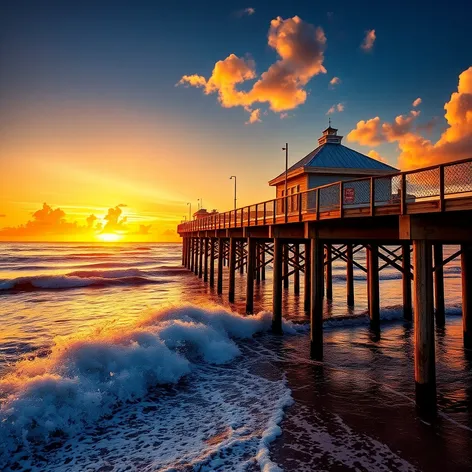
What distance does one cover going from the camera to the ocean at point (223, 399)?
636cm

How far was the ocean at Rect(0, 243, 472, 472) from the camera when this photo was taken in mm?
6355

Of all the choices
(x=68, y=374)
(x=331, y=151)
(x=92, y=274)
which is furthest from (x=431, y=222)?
(x=92, y=274)

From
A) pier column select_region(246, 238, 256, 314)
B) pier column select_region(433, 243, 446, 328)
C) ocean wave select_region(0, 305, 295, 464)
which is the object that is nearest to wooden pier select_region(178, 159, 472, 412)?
pier column select_region(433, 243, 446, 328)

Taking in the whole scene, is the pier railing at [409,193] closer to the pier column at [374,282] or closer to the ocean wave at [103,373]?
the pier column at [374,282]

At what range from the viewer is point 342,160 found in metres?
19.3

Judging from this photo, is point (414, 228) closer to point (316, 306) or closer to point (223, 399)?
point (316, 306)

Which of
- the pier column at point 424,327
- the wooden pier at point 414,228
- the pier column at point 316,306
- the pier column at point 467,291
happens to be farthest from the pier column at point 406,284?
the pier column at point 424,327

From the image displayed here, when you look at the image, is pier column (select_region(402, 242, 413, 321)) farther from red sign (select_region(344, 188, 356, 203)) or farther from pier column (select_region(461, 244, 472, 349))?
red sign (select_region(344, 188, 356, 203))

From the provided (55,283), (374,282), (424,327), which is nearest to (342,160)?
(374,282)

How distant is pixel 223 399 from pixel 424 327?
17.0 feet

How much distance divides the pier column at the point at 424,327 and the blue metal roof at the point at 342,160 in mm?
11071

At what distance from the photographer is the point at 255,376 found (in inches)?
407

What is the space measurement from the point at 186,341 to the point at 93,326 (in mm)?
6856

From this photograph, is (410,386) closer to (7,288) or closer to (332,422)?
(332,422)
